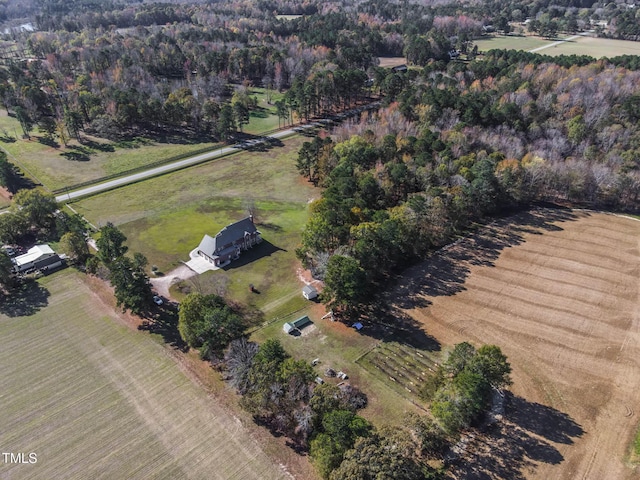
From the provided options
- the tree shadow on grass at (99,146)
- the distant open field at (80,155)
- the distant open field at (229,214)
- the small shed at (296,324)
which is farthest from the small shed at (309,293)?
the tree shadow on grass at (99,146)

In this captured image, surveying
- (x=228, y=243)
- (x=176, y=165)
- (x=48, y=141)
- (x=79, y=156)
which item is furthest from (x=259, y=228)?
(x=48, y=141)

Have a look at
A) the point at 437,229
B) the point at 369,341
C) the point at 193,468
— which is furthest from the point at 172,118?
the point at 193,468

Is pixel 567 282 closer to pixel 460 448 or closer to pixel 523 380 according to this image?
pixel 523 380

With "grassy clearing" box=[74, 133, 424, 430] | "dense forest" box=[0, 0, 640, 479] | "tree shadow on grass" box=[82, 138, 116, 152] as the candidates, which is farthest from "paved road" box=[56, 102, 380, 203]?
"tree shadow on grass" box=[82, 138, 116, 152]

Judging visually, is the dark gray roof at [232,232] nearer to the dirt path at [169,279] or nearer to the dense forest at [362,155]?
the dirt path at [169,279]

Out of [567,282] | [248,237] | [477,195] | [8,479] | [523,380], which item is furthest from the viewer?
[477,195]

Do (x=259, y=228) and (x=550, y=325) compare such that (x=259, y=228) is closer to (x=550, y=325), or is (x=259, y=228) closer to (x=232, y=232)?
(x=232, y=232)
